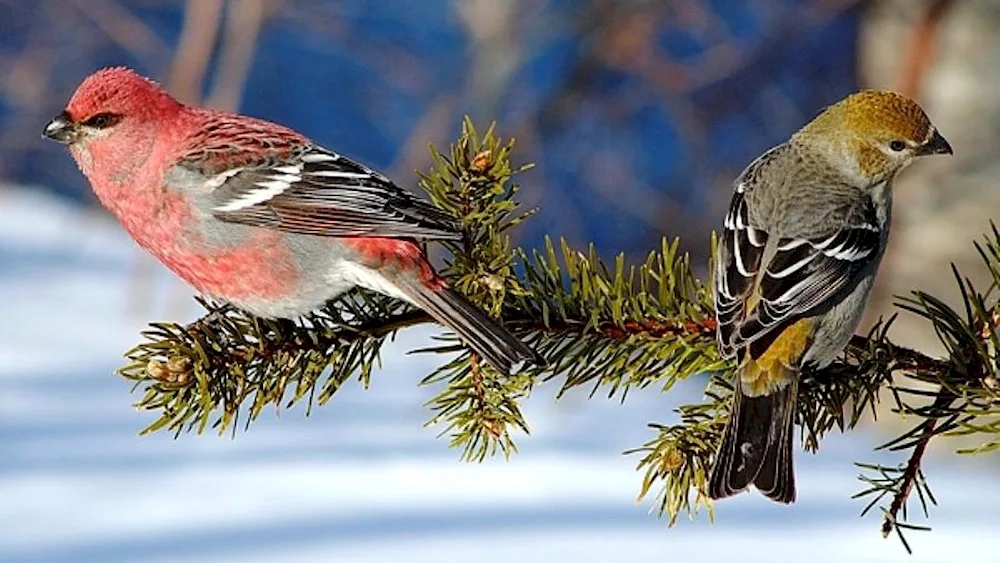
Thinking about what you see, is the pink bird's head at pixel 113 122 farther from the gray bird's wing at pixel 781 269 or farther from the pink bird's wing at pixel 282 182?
the gray bird's wing at pixel 781 269

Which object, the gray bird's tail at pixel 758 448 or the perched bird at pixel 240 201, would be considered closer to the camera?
the gray bird's tail at pixel 758 448

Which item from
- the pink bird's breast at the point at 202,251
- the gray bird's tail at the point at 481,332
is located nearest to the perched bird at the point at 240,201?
the pink bird's breast at the point at 202,251

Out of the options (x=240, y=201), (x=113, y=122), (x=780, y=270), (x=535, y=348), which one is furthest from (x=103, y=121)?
(x=780, y=270)

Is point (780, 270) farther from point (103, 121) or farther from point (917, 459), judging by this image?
point (103, 121)

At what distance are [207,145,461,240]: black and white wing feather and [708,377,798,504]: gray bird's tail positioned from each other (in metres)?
0.65

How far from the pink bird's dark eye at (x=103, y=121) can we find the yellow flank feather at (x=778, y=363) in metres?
1.12

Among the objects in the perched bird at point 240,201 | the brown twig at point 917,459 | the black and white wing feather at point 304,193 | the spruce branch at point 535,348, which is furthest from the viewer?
the black and white wing feather at point 304,193

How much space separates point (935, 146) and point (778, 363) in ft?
1.74

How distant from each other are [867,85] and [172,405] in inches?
212

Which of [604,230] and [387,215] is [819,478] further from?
[604,230]

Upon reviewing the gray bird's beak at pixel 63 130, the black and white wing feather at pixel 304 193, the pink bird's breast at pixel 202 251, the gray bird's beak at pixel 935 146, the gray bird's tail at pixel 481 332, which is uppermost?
the gray bird's beak at pixel 935 146

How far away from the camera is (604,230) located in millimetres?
9328

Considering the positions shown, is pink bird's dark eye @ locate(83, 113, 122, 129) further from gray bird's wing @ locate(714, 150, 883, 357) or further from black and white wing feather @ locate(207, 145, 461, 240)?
gray bird's wing @ locate(714, 150, 883, 357)

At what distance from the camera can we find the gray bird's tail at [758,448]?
1.65m
